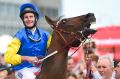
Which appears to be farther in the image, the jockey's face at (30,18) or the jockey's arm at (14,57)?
the jockey's face at (30,18)

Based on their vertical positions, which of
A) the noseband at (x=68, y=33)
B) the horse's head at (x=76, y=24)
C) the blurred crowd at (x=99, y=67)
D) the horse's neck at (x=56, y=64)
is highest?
the horse's head at (x=76, y=24)

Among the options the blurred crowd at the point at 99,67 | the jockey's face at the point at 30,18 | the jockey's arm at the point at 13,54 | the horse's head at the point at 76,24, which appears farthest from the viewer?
the blurred crowd at the point at 99,67

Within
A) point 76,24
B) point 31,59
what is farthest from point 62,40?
point 31,59

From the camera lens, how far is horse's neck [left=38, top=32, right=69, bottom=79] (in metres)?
10.8

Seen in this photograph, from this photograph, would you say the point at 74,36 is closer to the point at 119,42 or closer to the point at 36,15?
the point at 36,15

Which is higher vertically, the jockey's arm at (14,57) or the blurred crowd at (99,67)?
the jockey's arm at (14,57)

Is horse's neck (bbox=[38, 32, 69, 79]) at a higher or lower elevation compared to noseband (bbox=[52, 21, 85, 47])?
lower

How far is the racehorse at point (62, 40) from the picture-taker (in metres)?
10.8

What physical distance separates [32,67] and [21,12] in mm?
998

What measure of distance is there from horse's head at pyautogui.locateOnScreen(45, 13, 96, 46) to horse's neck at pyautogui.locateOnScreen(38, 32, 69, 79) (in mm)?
205

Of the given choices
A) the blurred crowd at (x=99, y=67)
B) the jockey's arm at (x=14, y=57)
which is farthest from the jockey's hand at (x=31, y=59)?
the blurred crowd at (x=99, y=67)

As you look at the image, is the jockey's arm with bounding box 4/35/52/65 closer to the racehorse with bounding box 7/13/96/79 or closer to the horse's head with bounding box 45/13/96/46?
the racehorse with bounding box 7/13/96/79

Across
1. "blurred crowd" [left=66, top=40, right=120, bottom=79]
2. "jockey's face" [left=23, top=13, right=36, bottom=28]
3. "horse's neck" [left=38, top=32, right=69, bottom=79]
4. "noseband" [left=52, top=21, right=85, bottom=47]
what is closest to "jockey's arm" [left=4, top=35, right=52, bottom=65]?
"horse's neck" [left=38, top=32, right=69, bottom=79]

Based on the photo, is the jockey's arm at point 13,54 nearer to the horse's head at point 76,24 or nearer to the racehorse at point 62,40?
the racehorse at point 62,40
